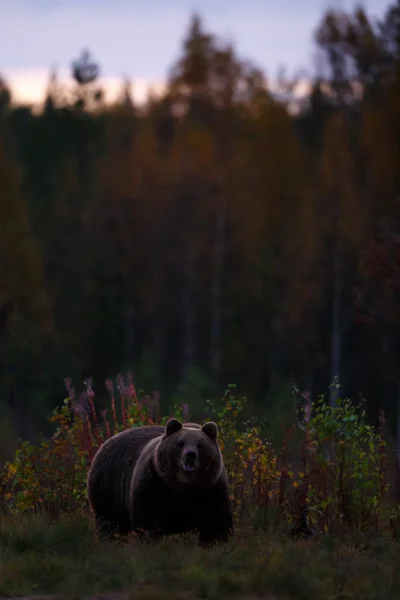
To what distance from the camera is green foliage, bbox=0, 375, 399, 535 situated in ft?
29.9

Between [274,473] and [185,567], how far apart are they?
313 centimetres

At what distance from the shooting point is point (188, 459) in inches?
300

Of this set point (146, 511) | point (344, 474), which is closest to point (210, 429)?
point (146, 511)

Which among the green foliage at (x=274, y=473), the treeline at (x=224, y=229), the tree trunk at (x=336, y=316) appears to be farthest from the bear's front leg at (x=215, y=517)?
the tree trunk at (x=336, y=316)

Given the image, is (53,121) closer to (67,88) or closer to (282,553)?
(67,88)

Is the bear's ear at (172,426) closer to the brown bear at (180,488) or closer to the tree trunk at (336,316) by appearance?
the brown bear at (180,488)

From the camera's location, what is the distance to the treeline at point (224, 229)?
1286 inches

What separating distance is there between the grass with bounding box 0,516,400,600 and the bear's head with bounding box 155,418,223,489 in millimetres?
446

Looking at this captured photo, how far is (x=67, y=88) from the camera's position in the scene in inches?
1574

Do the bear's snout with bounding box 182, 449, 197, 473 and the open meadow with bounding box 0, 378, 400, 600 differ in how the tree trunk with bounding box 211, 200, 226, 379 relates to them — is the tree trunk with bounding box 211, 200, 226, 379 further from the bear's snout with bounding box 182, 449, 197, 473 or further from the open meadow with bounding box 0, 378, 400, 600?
the bear's snout with bounding box 182, 449, 197, 473

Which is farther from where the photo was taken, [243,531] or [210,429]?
[243,531]

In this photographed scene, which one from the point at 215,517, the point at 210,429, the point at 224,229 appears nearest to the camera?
the point at 215,517

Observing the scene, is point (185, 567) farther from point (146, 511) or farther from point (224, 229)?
point (224, 229)

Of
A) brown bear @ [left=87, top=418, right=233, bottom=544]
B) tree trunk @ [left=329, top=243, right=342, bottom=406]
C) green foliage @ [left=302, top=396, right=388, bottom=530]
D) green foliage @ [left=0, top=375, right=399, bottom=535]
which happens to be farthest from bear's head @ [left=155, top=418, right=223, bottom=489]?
tree trunk @ [left=329, top=243, right=342, bottom=406]
